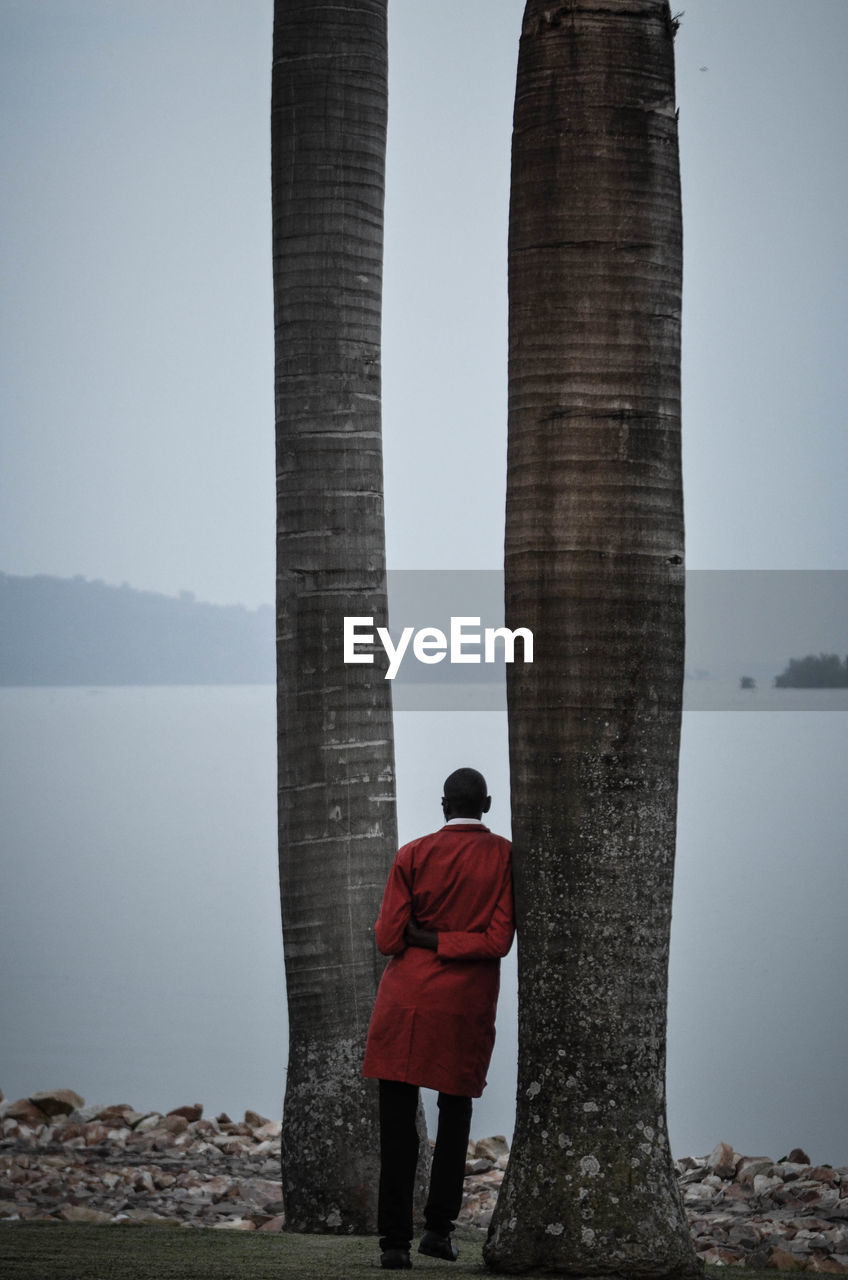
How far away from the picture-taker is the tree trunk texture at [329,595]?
26.6 feet

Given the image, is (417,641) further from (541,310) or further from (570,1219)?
(570,1219)

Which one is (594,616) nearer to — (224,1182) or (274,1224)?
(274,1224)

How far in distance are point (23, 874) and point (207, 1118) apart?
13059mm

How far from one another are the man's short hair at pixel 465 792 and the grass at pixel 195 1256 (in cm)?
164

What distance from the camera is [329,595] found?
818 centimetres

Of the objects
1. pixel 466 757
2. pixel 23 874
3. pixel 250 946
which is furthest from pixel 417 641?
pixel 466 757

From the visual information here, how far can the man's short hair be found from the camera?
660 centimetres

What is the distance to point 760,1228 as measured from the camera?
8430 mm

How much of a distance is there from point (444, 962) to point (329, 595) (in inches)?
90.8

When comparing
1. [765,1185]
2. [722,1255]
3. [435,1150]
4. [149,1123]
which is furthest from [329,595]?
[149,1123]

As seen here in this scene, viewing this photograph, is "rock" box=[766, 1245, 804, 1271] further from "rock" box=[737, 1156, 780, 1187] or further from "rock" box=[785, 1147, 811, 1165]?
"rock" box=[785, 1147, 811, 1165]

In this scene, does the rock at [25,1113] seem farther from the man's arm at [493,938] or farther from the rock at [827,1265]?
the man's arm at [493,938]

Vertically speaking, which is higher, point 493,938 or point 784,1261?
point 493,938

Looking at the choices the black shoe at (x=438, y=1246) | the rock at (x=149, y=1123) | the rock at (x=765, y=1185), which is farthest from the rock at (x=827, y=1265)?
the rock at (x=149, y=1123)
